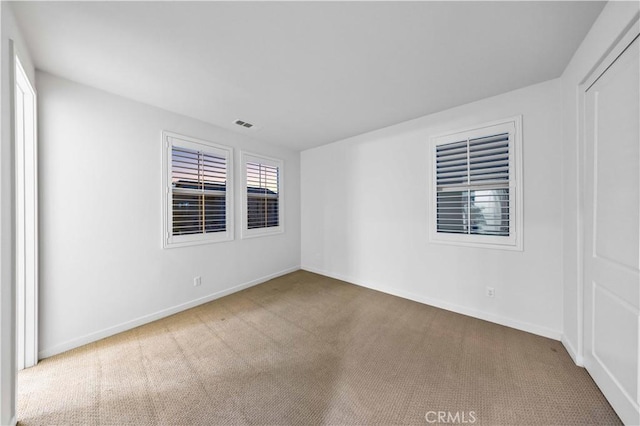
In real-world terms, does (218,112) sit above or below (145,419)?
above

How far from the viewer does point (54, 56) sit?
187cm

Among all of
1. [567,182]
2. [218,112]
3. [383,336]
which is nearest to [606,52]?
[567,182]

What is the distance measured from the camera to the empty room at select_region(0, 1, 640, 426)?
1468mm

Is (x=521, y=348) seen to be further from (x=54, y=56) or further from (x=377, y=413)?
(x=54, y=56)

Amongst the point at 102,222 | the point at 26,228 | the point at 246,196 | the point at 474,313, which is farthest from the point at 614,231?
the point at 26,228

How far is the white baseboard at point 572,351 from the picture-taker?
6.14 feet

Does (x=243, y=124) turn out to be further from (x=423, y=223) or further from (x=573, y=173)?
(x=573, y=173)

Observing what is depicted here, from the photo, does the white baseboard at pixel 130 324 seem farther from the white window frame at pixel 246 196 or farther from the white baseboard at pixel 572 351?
the white baseboard at pixel 572 351

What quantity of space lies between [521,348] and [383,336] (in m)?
1.26

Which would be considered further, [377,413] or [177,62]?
[177,62]

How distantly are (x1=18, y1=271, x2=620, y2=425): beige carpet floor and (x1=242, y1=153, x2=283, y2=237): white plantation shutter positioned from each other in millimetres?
1683

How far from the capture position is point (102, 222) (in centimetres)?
240

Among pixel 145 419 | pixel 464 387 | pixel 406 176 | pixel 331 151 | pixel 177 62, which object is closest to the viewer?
pixel 145 419

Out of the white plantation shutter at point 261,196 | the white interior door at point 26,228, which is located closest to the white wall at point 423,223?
the white plantation shutter at point 261,196
